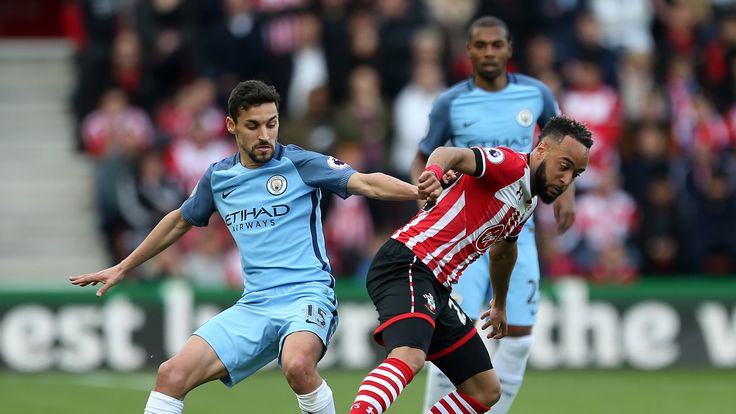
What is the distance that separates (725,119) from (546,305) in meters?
3.92

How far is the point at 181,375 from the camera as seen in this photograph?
782 centimetres

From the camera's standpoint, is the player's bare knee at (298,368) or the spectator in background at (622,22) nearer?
the player's bare knee at (298,368)

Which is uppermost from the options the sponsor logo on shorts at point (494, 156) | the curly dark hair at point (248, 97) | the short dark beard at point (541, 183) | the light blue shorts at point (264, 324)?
the curly dark hair at point (248, 97)

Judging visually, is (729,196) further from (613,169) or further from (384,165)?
(384,165)

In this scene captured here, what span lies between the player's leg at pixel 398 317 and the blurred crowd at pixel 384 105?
25.3 feet

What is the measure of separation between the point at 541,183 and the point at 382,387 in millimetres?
1475

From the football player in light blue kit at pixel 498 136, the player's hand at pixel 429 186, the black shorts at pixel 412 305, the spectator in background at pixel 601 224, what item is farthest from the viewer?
the spectator in background at pixel 601 224

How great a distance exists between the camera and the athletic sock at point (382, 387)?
24.3 ft

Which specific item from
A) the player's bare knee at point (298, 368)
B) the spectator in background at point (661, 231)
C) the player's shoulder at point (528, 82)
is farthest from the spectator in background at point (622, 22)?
the player's bare knee at point (298, 368)

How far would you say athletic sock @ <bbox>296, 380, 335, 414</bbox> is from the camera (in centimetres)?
791

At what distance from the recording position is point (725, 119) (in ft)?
57.0

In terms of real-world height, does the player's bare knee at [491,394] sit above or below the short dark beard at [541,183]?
below

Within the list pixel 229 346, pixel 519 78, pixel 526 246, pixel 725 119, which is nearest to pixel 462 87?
pixel 519 78

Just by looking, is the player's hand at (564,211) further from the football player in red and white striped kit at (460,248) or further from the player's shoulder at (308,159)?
the player's shoulder at (308,159)
